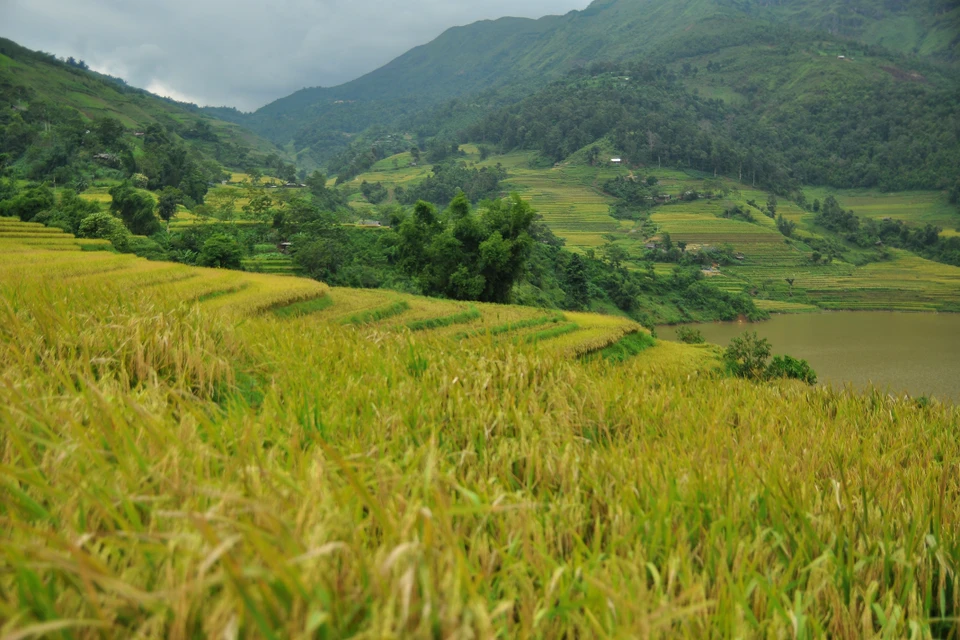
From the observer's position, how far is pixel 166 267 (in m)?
17.2

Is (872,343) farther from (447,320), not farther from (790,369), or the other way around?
(447,320)

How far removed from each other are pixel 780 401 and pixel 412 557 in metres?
6.06

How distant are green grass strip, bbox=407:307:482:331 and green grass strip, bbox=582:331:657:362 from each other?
3753mm

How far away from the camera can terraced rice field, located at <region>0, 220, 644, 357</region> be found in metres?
14.4

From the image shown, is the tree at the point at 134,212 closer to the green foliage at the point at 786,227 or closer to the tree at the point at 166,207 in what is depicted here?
the tree at the point at 166,207

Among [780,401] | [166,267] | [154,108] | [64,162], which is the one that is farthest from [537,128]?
[780,401]

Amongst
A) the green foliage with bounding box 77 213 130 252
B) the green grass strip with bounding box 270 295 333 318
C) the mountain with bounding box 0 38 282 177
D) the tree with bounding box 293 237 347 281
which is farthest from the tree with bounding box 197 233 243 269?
the mountain with bounding box 0 38 282 177

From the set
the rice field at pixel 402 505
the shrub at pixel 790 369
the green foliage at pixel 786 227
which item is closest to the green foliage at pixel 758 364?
the shrub at pixel 790 369

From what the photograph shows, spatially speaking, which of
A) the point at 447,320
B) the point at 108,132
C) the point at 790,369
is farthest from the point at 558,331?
the point at 108,132

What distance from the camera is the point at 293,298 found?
16125 millimetres

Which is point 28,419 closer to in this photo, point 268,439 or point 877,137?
point 268,439

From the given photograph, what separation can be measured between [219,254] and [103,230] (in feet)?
16.5

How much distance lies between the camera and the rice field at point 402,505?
0.97 m

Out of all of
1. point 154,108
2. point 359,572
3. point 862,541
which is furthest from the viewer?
point 154,108
